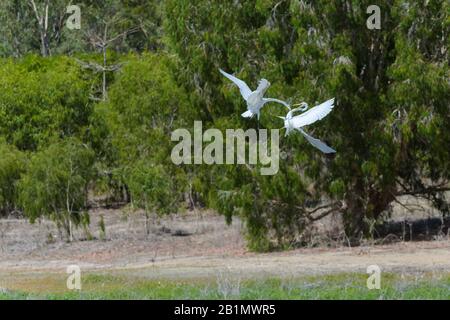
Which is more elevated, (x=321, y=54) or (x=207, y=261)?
(x=321, y=54)

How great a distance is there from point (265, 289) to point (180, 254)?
935cm

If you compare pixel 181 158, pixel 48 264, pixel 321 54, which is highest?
pixel 321 54

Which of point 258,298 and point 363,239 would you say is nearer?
point 258,298

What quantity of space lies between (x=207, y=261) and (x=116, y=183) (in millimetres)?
12060

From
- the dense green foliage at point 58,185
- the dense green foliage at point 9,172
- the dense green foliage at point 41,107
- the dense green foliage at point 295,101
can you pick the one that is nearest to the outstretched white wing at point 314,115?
the dense green foliage at point 295,101

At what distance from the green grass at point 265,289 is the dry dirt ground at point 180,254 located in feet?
4.53

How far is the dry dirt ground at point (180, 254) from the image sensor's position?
20.8 metres

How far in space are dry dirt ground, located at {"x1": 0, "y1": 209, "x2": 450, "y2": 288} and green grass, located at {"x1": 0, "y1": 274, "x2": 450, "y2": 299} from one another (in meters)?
1.38

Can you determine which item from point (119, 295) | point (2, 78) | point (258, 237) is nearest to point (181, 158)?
point (258, 237)

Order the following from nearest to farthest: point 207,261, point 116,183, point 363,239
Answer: point 207,261 < point 363,239 < point 116,183
